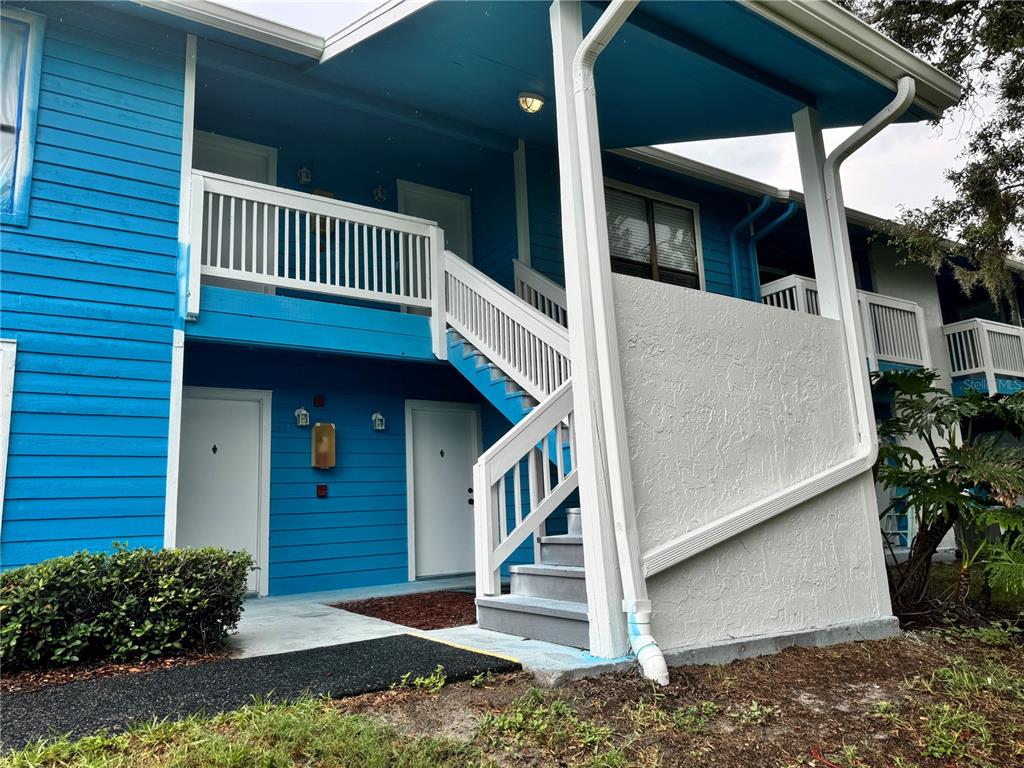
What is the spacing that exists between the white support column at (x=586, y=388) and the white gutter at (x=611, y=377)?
3 centimetres

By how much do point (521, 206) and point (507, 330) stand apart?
2.47 metres

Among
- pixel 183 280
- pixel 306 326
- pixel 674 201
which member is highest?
pixel 674 201

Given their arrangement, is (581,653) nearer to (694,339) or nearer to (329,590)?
→ (694,339)

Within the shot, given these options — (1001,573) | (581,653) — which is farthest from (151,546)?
(1001,573)

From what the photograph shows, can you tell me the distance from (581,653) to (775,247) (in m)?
10.0

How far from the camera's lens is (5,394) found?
16.1ft

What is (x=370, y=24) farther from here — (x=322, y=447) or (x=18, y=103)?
(x=322, y=447)

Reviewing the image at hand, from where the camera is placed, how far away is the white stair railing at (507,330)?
18.6ft

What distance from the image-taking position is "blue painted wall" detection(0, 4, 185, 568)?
5.01 meters

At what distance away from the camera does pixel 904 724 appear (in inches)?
115

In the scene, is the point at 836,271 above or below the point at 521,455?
above

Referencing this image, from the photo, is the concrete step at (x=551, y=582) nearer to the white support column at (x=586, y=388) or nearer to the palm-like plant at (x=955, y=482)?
the white support column at (x=586, y=388)

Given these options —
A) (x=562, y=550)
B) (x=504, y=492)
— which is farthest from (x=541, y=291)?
(x=562, y=550)

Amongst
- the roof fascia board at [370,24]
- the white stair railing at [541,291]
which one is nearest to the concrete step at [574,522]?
the white stair railing at [541,291]
